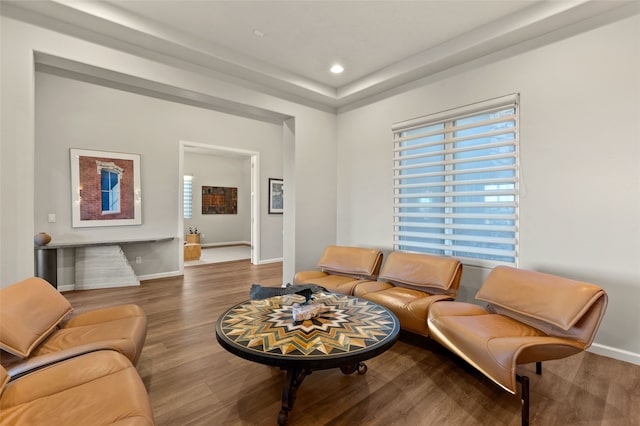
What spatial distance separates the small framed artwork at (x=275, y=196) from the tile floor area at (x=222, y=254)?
1.55 m

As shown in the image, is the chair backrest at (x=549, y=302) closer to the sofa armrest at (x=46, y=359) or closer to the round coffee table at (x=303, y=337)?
the round coffee table at (x=303, y=337)

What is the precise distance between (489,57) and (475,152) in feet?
3.26

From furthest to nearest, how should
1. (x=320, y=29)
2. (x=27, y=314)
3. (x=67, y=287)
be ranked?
(x=67, y=287), (x=320, y=29), (x=27, y=314)

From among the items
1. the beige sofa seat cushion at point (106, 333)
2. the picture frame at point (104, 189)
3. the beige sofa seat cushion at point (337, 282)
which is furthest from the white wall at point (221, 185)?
the beige sofa seat cushion at point (106, 333)

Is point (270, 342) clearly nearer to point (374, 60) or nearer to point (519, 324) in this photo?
point (519, 324)

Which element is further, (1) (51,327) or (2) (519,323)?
(2) (519,323)

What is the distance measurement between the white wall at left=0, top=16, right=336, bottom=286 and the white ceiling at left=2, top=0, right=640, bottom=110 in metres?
0.15

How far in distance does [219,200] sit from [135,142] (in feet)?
15.5

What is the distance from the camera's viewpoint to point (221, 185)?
10039mm

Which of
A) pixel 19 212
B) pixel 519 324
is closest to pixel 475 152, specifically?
pixel 519 324

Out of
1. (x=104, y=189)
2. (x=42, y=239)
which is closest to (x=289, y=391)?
(x=42, y=239)

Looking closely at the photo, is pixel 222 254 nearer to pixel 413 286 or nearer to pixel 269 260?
pixel 269 260

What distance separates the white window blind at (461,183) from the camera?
3.19 metres

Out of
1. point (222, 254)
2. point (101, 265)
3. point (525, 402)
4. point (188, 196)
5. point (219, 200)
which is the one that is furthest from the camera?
point (219, 200)
